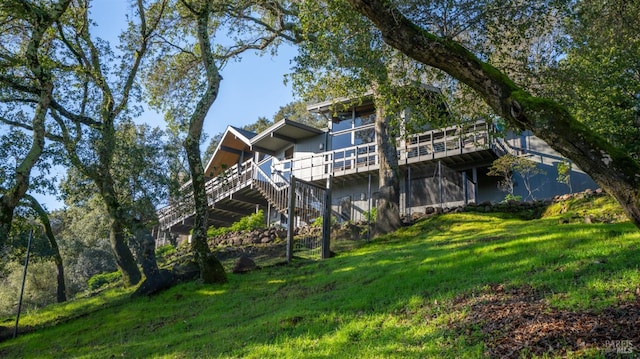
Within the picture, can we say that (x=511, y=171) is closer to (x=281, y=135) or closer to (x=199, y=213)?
(x=281, y=135)

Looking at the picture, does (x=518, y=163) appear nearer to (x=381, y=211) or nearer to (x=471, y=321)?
(x=381, y=211)

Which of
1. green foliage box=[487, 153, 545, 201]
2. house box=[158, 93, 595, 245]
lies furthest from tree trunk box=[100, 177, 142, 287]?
green foliage box=[487, 153, 545, 201]

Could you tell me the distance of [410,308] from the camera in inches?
312

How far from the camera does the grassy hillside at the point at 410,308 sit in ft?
19.5

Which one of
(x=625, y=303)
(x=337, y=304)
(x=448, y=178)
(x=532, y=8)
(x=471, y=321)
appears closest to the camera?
(x=625, y=303)

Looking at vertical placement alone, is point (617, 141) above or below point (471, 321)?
above

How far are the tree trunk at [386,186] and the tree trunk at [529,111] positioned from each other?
11447mm

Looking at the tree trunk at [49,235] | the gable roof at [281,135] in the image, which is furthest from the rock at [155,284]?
the gable roof at [281,135]

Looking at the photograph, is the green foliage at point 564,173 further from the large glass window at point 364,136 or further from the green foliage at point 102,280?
the green foliage at point 102,280

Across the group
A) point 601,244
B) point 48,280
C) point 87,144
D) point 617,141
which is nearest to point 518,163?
point 617,141

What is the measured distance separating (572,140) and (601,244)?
4.62 m

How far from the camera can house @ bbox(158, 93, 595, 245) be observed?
22.6m

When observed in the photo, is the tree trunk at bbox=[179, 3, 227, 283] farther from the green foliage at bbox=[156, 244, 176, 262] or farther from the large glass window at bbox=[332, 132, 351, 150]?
the large glass window at bbox=[332, 132, 351, 150]

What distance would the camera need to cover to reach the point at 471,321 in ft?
21.9
